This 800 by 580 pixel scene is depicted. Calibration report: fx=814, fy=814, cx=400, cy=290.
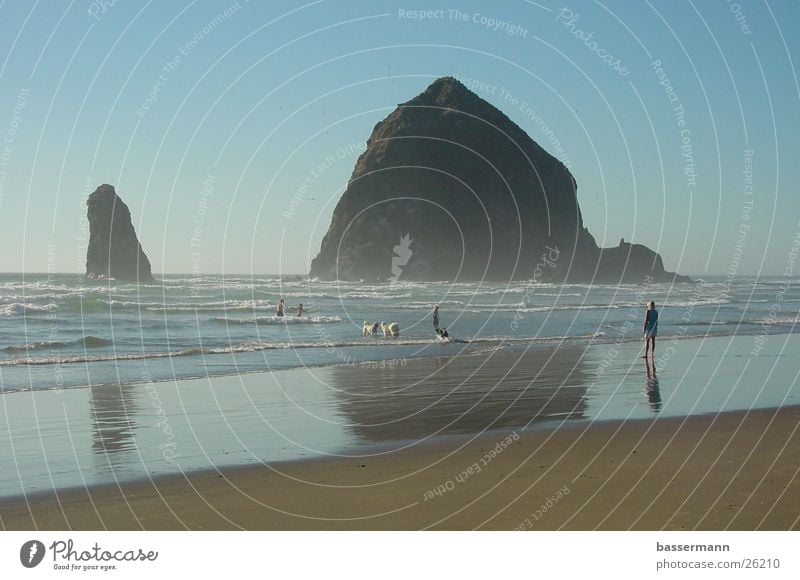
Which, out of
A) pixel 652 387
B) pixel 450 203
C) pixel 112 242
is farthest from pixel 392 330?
pixel 450 203

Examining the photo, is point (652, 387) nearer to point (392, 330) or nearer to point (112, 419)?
point (112, 419)

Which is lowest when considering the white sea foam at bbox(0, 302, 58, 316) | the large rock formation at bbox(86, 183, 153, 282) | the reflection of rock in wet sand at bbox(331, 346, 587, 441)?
the reflection of rock in wet sand at bbox(331, 346, 587, 441)

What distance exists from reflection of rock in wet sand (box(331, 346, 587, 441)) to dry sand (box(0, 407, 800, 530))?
2.14 meters

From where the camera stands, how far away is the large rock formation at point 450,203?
359 ft

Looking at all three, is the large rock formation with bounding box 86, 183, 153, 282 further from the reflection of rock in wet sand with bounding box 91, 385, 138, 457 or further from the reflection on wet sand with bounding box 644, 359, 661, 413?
the reflection on wet sand with bounding box 644, 359, 661, 413

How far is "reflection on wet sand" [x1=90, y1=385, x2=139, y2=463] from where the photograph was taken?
12.1 meters

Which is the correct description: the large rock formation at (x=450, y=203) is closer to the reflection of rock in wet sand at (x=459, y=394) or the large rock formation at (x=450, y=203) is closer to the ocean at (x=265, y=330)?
the ocean at (x=265, y=330)

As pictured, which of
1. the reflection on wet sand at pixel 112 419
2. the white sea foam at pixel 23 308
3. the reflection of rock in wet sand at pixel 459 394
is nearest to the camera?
the reflection on wet sand at pixel 112 419

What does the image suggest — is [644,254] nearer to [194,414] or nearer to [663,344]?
[663,344]

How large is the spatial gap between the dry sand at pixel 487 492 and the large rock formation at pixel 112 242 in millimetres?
85363

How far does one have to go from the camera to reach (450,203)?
11550 cm

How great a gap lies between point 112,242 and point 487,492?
9113 cm

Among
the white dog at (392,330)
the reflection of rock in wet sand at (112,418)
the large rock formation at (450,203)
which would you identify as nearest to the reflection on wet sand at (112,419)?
the reflection of rock in wet sand at (112,418)

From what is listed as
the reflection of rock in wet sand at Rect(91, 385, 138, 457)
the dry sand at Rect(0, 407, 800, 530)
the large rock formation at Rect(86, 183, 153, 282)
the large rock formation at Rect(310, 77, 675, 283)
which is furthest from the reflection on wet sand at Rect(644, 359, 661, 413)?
the large rock formation at Rect(310, 77, 675, 283)
